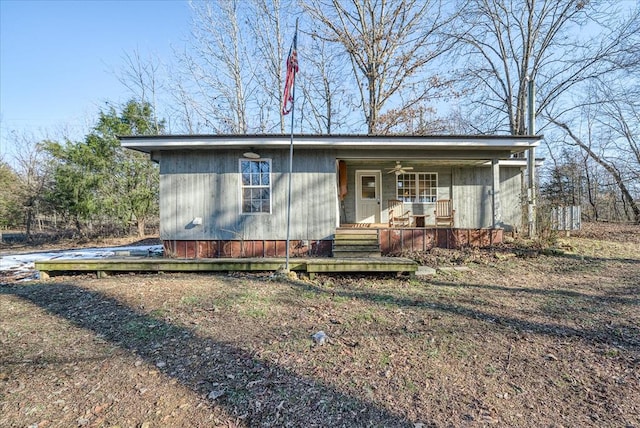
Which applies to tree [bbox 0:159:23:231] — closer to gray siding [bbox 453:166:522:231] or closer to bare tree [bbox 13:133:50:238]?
bare tree [bbox 13:133:50:238]

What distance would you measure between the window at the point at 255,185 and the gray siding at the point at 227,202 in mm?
144

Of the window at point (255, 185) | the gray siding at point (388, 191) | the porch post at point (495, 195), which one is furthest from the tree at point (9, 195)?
the porch post at point (495, 195)

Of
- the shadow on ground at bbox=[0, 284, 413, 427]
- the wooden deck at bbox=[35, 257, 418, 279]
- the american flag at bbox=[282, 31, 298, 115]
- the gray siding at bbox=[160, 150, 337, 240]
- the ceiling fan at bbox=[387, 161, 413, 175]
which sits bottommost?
the shadow on ground at bbox=[0, 284, 413, 427]

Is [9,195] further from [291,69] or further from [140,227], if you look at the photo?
[291,69]

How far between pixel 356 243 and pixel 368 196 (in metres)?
3.61

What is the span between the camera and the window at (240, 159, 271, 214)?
7.93 m

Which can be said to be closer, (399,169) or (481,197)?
(481,197)

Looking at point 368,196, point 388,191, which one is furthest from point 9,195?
point 388,191

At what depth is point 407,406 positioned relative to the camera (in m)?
2.31

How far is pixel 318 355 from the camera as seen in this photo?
10.0 feet

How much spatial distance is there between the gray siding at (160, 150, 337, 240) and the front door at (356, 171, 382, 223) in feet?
10.1

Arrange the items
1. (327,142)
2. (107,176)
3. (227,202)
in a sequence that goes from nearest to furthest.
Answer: (327,142)
(227,202)
(107,176)

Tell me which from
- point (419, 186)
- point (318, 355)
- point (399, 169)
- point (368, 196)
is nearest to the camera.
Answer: point (318, 355)

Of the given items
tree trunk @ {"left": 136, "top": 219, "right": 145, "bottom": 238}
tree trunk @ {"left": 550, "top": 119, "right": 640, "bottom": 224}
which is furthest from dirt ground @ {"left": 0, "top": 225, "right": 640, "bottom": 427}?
tree trunk @ {"left": 550, "top": 119, "right": 640, "bottom": 224}
